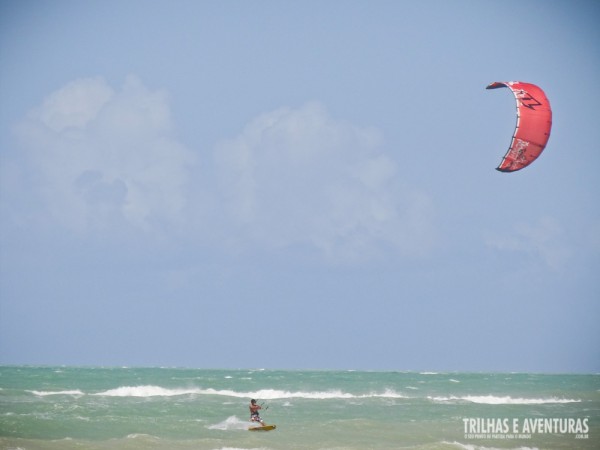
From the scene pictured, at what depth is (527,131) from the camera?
1816 centimetres

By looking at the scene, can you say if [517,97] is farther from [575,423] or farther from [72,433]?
[72,433]

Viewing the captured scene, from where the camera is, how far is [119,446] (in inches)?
753

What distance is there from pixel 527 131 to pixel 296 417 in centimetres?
1175

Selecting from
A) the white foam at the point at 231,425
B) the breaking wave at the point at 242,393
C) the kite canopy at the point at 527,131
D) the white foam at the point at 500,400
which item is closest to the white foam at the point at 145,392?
the breaking wave at the point at 242,393

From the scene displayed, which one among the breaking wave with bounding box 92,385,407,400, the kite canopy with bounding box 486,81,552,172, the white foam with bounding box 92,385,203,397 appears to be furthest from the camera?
the white foam with bounding box 92,385,203,397

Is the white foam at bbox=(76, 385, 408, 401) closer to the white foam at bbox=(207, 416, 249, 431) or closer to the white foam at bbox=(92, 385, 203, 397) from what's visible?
the white foam at bbox=(92, 385, 203, 397)

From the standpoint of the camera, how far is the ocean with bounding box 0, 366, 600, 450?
19766 mm

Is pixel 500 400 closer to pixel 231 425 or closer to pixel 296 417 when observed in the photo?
pixel 296 417

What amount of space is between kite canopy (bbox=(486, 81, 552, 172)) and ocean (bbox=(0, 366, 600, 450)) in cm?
703

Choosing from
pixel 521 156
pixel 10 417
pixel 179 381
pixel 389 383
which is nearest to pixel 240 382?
pixel 179 381

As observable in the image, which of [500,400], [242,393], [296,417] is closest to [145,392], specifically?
[242,393]

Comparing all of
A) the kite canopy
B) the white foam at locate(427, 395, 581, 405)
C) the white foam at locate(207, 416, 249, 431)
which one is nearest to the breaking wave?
the white foam at locate(427, 395, 581, 405)

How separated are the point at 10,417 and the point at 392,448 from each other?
11505 mm

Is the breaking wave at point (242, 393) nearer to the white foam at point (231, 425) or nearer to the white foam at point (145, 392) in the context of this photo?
the white foam at point (145, 392)
